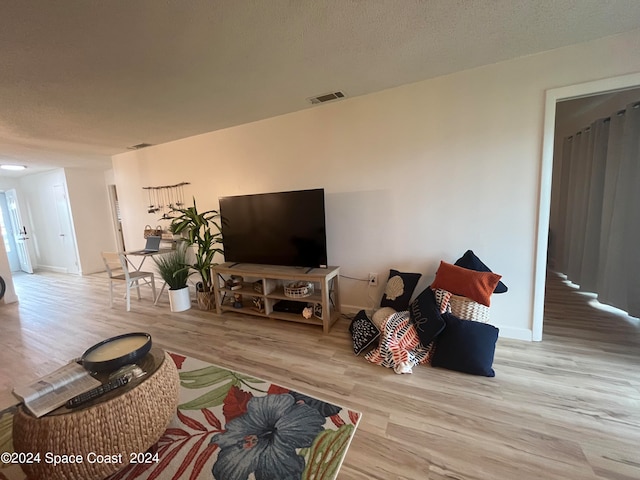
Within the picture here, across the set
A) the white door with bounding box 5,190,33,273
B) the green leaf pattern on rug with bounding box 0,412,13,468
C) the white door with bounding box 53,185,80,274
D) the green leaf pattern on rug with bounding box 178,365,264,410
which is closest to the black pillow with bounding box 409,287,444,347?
the green leaf pattern on rug with bounding box 178,365,264,410

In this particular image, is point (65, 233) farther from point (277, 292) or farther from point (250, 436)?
point (250, 436)

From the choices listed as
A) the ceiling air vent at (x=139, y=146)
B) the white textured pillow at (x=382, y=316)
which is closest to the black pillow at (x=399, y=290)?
the white textured pillow at (x=382, y=316)

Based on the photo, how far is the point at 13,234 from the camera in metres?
6.11

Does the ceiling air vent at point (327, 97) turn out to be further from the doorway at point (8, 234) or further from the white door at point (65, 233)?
the doorway at point (8, 234)

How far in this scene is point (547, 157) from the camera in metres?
1.89

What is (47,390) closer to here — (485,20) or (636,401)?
(485,20)

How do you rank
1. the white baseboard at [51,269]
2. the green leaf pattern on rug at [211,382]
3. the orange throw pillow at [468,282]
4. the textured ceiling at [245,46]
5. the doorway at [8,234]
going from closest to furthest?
the textured ceiling at [245,46], the green leaf pattern on rug at [211,382], the orange throw pillow at [468,282], the white baseboard at [51,269], the doorway at [8,234]

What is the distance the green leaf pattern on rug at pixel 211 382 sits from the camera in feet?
5.27

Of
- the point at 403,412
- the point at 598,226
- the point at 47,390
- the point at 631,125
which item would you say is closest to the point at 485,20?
the point at 631,125

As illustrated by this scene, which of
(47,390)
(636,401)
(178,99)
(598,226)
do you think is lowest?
(636,401)

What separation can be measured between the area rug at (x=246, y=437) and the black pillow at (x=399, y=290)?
3.48ft

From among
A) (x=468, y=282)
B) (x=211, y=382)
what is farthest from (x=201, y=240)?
(x=468, y=282)

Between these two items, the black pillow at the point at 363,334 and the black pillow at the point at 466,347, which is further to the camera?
the black pillow at the point at 363,334

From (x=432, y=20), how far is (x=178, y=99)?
2133 millimetres
